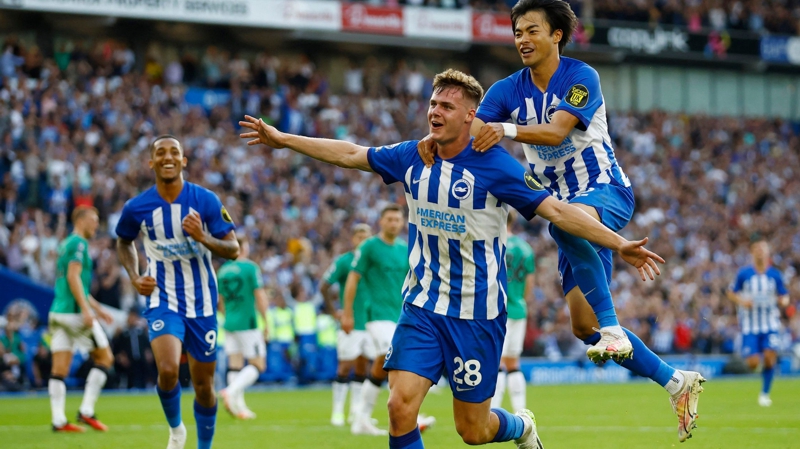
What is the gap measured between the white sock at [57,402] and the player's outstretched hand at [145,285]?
4594 mm

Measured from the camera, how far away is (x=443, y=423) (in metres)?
13.9

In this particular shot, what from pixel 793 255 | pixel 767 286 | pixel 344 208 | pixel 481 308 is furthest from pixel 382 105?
pixel 481 308

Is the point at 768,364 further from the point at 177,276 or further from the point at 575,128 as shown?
the point at 177,276

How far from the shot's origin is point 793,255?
1288 inches

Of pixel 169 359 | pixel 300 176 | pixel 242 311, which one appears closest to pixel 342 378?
pixel 242 311

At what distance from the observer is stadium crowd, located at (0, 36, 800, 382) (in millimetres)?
22406

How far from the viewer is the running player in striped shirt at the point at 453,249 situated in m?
6.67

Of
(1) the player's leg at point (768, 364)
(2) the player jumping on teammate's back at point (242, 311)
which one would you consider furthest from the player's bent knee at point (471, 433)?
(1) the player's leg at point (768, 364)

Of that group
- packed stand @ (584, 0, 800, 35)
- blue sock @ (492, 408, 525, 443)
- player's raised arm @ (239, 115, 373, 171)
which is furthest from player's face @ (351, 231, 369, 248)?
packed stand @ (584, 0, 800, 35)

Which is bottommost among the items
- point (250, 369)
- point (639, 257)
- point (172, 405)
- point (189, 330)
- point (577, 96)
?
point (250, 369)

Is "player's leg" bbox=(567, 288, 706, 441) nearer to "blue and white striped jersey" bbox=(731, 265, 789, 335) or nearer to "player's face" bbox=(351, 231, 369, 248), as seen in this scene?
"player's face" bbox=(351, 231, 369, 248)

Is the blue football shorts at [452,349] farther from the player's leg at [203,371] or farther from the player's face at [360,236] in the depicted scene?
the player's face at [360,236]

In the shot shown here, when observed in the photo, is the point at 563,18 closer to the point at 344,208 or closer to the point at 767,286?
the point at 767,286

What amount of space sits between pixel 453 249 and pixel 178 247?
3295mm
